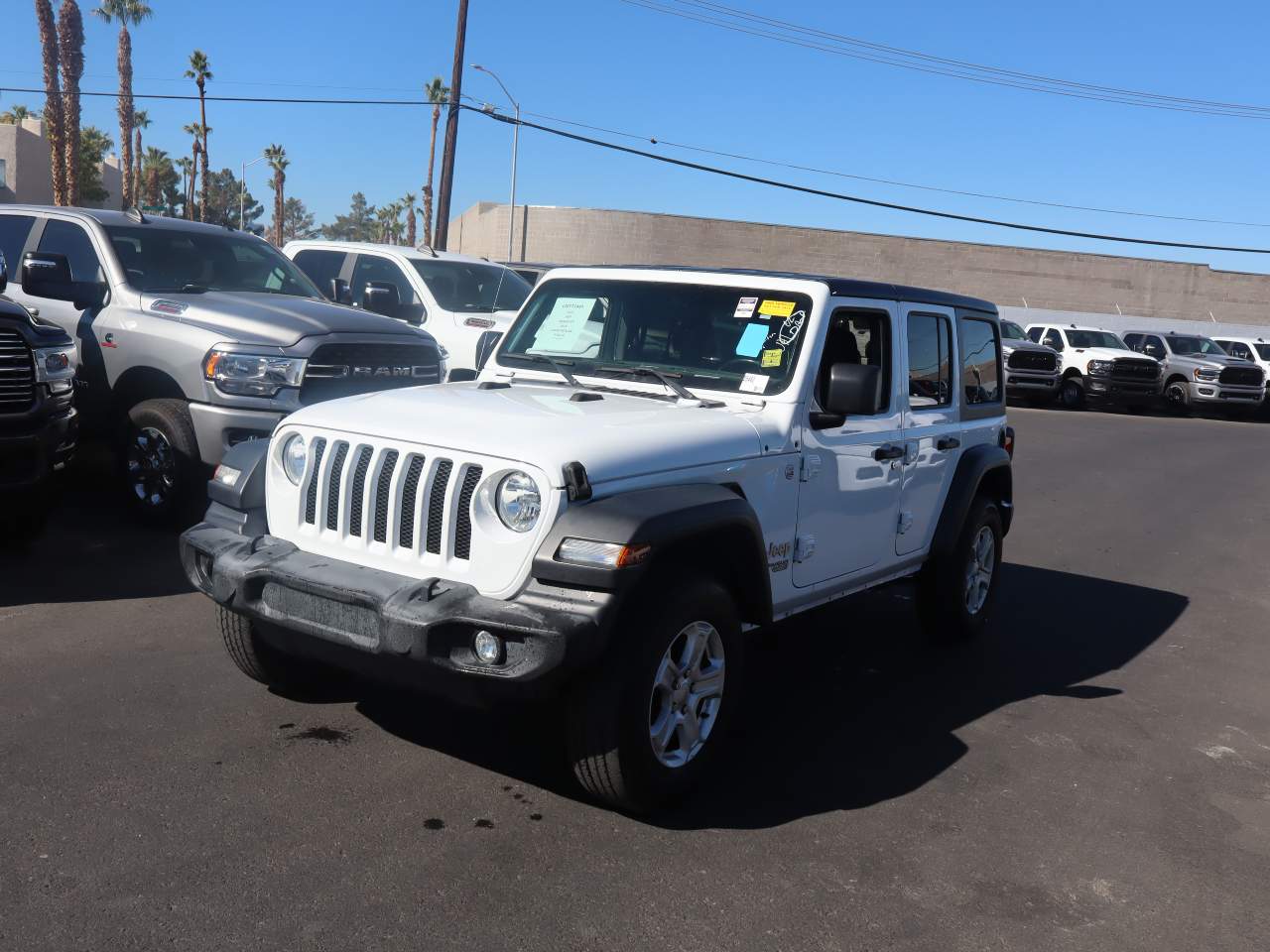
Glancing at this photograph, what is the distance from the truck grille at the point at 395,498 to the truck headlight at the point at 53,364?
3.23 m

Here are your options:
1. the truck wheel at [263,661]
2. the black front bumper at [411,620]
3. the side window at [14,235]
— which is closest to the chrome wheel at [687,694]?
the black front bumper at [411,620]

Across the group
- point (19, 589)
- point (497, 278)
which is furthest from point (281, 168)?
point (19, 589)

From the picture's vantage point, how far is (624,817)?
416 cm

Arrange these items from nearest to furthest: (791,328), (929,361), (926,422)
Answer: (791,328) < (926,422) < (929,361)

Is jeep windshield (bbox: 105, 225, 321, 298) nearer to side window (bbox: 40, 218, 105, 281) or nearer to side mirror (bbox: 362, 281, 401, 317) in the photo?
side window (bbox: 40, 218, 105, 281)

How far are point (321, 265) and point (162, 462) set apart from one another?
5.20 m

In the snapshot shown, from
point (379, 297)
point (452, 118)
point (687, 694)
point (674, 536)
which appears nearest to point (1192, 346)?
point (452, 118)

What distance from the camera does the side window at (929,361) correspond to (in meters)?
5.89

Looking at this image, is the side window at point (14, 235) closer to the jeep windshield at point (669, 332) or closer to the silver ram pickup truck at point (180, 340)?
the silver ram pickup truck at point (180, 340)

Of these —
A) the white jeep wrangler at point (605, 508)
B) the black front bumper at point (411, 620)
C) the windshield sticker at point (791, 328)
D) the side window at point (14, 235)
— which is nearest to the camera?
the black front bumper at point (411, 620)

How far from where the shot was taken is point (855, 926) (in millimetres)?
3541

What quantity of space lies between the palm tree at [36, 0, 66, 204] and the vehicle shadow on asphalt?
3556cm

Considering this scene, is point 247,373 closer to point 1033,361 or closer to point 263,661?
point 263,661

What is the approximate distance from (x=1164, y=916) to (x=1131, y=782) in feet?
3.92
